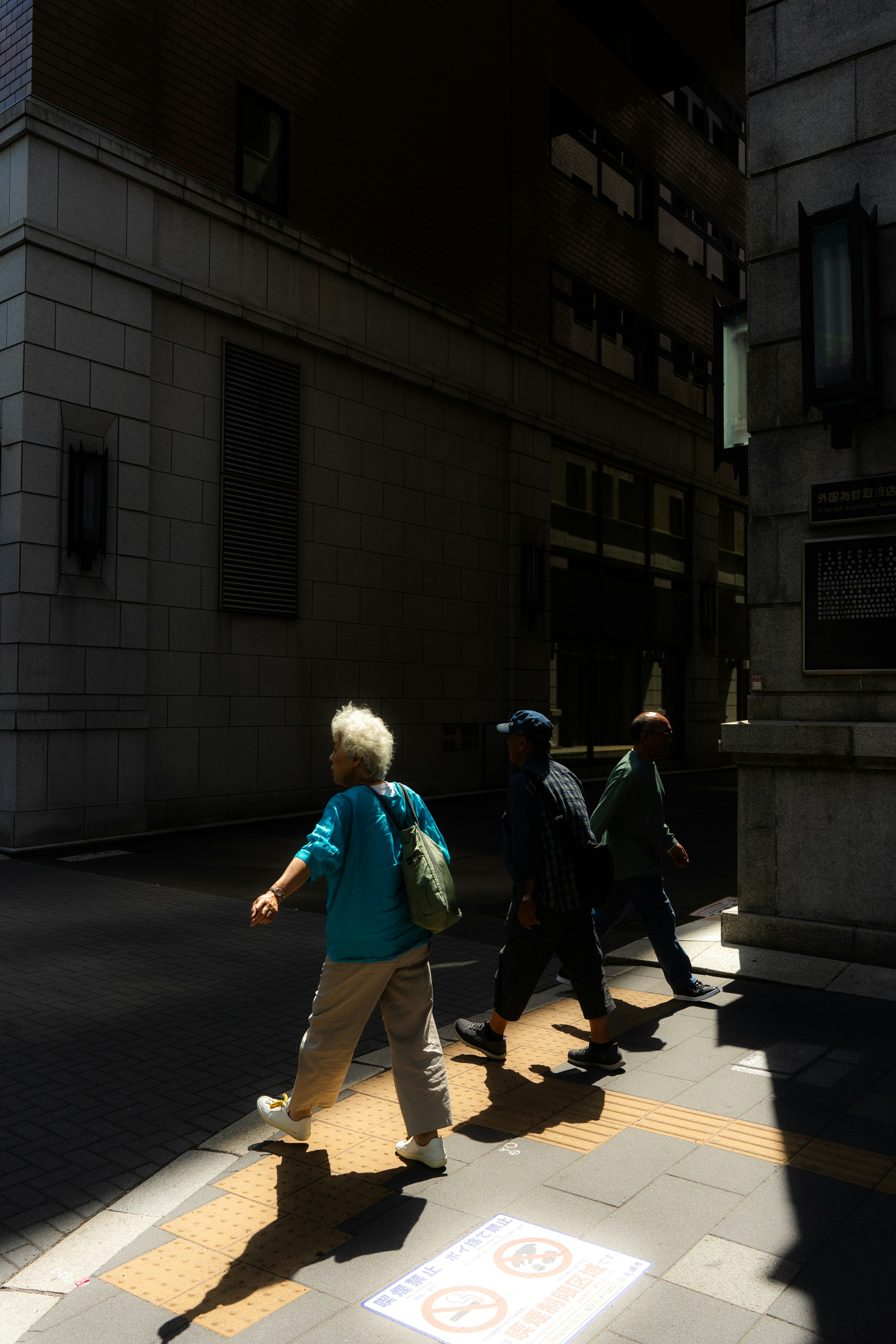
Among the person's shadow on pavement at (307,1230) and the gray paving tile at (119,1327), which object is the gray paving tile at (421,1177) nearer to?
the person's shadow on pavement at (307,1230)

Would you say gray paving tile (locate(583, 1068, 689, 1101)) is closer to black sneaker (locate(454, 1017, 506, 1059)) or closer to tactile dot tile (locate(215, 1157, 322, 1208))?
black sneaker (locate(454, 1017, 506, 1059))

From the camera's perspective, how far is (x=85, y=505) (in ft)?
43.8

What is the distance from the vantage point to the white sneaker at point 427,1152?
4.17 m

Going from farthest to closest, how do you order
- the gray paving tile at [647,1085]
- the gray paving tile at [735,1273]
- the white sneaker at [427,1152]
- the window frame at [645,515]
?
the window frame at [645,515] < the gray paving tile at [647,1085] < the white sneaker at [427,1152] < the gray paving tile at [735,1273]

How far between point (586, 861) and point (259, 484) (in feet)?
38.7

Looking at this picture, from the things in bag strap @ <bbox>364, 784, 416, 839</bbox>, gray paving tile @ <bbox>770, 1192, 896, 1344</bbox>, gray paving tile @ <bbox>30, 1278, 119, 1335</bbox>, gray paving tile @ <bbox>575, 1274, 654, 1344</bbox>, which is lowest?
gray paving tile @ <bbox>30, 1278, 119, 1335</bbox>

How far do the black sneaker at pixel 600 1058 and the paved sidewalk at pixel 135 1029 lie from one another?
1.11 metres

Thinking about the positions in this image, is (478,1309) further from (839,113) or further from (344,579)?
(344,579)

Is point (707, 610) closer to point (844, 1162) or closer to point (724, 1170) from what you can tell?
point (844, 1162)

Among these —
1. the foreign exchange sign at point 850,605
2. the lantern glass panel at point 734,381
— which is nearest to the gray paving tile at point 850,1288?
the foreign exchange sign at point 850,605

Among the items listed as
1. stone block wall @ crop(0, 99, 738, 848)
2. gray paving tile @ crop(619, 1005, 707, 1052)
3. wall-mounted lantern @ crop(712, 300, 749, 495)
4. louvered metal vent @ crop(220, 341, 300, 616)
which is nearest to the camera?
gray paving tile @ crop(619, 1005, 707, 1052)

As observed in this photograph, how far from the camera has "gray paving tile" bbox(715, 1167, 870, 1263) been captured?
3.58 m

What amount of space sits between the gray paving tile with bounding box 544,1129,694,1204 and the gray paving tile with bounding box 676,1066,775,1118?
0.40 meters

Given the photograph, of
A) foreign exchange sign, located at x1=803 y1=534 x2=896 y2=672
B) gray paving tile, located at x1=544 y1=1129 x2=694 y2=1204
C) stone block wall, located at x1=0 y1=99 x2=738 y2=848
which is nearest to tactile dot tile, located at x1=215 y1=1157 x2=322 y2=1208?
gray paving tile, located at x1=544 y1=1129 x2=694 y2=1204
